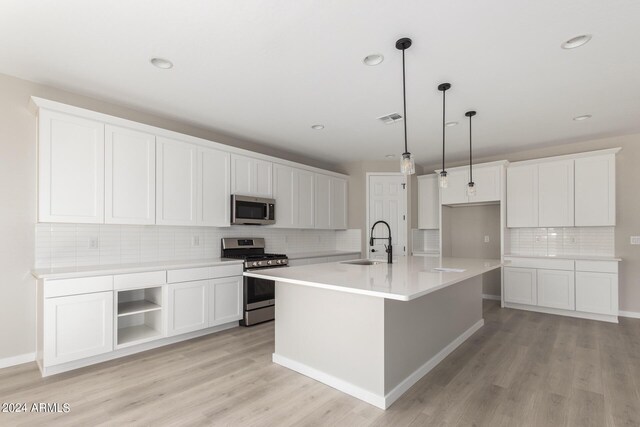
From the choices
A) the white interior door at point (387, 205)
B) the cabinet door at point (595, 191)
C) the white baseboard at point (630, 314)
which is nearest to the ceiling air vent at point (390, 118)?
the white interior door at point (387, 205)

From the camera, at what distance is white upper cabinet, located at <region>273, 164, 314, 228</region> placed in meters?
4.95

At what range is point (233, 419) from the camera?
2098 millimetres

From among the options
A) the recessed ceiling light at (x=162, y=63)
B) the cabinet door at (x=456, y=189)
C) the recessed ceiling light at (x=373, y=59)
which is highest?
the recessed ceiling light at (x=162, y=63)

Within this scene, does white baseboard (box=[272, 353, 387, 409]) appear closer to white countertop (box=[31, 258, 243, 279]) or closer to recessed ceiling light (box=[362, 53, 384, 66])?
white countertop (box=[31, 258, 243, 279])

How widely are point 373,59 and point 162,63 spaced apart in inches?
67.0

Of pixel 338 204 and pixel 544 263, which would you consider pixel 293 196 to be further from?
pixel 544 263

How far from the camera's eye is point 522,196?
5.11m

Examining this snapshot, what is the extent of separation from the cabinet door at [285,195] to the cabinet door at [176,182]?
1.32 meters

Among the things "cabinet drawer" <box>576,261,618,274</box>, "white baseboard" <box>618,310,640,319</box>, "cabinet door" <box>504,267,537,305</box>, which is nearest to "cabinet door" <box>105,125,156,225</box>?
"cabinet door" <box>504,267,537,305</box>

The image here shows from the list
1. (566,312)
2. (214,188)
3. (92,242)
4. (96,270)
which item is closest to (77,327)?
(96,270)

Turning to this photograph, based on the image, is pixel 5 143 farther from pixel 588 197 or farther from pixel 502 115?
pixel 588 197

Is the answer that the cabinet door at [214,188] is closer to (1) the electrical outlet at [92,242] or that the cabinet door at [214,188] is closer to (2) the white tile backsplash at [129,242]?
(2) the white tile backsplash at [129,242]

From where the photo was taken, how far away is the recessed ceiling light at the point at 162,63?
2.59m

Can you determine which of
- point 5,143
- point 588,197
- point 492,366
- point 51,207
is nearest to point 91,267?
point 51,207
